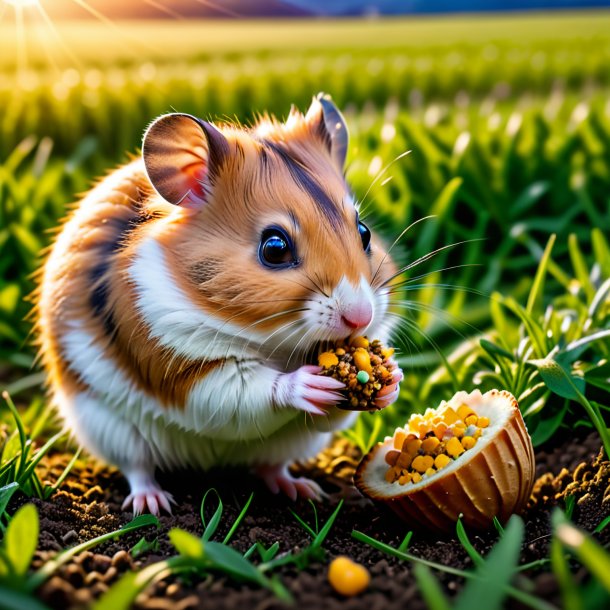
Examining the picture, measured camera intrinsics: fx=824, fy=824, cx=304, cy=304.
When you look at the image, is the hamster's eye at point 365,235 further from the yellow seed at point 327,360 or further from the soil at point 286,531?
the soil at point 286,531

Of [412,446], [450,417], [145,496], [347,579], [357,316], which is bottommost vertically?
[145,496]

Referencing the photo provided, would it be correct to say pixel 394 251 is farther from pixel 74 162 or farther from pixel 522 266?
Result: pixel 74 162

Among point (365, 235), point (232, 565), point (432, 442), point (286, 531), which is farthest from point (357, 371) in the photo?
point (232, 565)

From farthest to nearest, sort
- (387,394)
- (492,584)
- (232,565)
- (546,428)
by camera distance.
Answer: (546,428), (387,394), (232,565), (492,584)

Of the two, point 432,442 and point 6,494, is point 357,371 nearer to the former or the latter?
point 432,442

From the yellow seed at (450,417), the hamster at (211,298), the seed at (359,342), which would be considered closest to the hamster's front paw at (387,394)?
the hamster at (211,298)

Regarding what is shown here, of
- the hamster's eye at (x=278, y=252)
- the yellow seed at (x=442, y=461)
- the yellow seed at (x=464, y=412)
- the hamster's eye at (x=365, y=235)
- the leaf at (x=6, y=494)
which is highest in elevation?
the hamster's eye at (x=365, y=235)

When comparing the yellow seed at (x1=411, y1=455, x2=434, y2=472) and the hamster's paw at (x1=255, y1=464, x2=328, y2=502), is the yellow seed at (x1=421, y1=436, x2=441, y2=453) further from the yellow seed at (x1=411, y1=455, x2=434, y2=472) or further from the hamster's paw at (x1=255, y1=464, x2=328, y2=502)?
the hamster's paw at (x1=255, y1=464, x2=328, y2=502)
